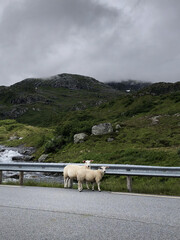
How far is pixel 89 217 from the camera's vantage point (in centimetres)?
590

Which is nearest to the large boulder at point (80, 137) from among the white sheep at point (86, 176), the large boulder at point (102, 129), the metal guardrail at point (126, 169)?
the large boulder at point (102, 129)

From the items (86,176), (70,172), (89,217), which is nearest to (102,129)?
(70,172)

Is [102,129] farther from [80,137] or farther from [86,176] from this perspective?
[86,176]

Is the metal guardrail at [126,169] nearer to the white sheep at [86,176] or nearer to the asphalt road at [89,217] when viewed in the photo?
the white sheep at [86,176]

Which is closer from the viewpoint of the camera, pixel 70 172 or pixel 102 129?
pixel 70 172

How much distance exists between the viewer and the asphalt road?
4695 mm

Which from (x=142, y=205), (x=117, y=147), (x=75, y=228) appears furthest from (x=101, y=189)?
(x=117, y=147)

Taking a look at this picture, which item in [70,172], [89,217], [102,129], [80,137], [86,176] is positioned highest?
[102,129]

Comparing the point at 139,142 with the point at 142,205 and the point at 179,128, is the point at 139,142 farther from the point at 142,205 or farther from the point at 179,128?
the point at 142,205

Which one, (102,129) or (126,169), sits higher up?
(102,129)

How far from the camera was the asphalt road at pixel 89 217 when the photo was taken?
4695 millimetres

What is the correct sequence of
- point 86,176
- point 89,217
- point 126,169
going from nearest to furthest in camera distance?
1. point 89,217
2. point 86,176
3. point 126,169

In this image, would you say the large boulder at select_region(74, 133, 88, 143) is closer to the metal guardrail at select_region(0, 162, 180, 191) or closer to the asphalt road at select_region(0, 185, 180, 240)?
the metal guardrail at select_region(0, 162, 180, 191)

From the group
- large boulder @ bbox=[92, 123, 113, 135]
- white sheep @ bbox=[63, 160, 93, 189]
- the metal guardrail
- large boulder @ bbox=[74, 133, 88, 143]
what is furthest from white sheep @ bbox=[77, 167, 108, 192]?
large boulder @ bbox=[92, 123, 113, 135]
